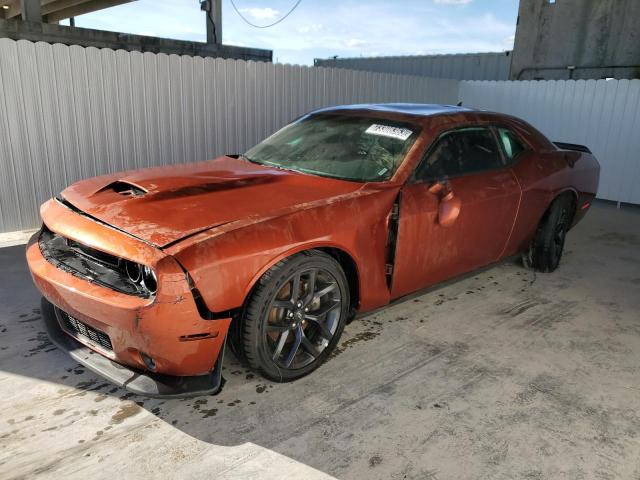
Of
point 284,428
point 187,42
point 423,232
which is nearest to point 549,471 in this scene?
point 284,428

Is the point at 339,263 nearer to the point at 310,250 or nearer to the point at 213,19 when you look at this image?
the point at 310,250

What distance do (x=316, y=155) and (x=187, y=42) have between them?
10.9 metres

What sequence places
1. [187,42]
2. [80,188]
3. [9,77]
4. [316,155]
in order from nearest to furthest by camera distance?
[80,188] < [316,155] < [9,77] < [187,42]

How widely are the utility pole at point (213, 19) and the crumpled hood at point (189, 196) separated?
12135 mm

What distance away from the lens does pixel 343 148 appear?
3.42 m

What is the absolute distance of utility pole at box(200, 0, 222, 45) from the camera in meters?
13.8

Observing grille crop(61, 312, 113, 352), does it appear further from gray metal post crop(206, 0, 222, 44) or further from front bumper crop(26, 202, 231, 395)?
gray metal post crop(206, 0, 222, 44)

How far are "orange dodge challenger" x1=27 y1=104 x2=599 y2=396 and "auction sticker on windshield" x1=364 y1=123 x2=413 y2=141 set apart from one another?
0.01 meters

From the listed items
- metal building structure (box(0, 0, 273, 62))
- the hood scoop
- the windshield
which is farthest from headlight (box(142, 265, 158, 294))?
metal building structure (box(0, 0, 273, 62))

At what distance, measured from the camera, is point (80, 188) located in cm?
299

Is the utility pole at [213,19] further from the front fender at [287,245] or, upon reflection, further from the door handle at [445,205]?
the front fender at [287,245]

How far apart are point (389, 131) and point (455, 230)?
0.82 metres

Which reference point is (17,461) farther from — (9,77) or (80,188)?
(9,77)

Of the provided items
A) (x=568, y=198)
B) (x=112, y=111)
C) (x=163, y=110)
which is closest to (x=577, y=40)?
(x=568, y=198)
